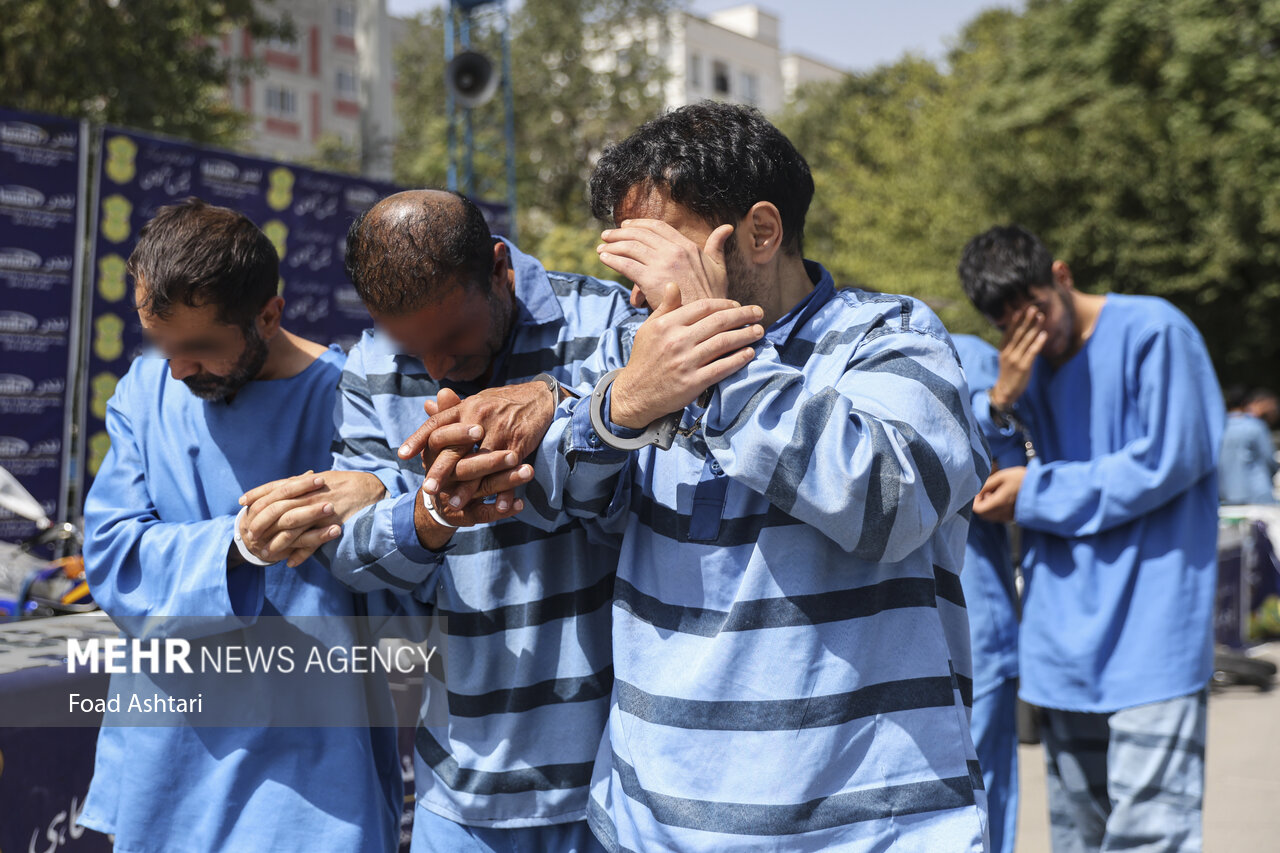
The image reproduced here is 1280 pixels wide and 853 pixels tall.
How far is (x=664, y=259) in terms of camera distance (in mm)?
1399

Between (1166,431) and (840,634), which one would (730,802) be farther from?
(1166,431)

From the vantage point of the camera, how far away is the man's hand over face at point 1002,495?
2.93m

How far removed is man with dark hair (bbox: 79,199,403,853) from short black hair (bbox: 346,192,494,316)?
304 mm

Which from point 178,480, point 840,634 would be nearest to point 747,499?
point 840,634

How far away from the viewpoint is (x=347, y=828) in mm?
1951

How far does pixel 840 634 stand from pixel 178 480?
1.30 metres

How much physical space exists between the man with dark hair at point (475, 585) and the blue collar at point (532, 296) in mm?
53

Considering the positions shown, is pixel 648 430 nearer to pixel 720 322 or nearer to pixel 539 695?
pixel 720 322

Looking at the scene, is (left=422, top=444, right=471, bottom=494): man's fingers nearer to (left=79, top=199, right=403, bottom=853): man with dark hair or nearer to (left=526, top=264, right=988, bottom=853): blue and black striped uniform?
(left=526, top=264, right=988, bottom=853): blue and black striped uniform

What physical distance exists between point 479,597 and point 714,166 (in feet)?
2.70

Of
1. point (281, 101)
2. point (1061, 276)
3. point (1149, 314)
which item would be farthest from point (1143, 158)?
point (281, 101)

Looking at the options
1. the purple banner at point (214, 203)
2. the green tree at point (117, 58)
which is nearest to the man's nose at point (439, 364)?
the purple banner at point (214, 203)

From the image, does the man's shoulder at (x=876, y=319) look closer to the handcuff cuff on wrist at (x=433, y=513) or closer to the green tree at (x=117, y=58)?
the handcuff cuff on wrist at (x=433, y=513)

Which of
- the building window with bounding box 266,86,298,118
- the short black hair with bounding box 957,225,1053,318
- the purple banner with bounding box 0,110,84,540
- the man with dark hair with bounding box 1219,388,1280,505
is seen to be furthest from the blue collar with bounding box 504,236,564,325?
the building window with bounding box 266,86,298,118
